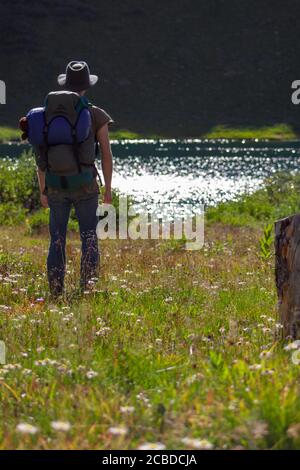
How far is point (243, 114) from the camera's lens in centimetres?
13088

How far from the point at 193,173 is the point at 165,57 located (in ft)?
339

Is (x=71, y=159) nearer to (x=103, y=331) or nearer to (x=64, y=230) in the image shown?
(x=64, y=230)

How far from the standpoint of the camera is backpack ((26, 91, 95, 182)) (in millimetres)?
→ 8266

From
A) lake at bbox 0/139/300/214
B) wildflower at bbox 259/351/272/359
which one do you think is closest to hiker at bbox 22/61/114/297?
wildflower at bbox 259/351/272/359

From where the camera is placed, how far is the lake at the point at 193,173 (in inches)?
1646

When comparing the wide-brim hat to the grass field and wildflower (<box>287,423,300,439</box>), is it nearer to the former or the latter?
wildflower (<box>287,423,300,439</box>)

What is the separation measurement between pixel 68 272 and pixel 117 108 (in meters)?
126

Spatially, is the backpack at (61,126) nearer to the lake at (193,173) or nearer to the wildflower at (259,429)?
the wildflower at (259,429)

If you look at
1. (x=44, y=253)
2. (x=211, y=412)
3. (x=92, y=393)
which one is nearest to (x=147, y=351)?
(x=92, y=393)

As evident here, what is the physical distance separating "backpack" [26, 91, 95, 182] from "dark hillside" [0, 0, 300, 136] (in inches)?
4480

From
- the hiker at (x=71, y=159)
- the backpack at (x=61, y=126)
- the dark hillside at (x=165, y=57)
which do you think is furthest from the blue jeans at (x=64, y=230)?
the dark hillside at (x=165, y=57)

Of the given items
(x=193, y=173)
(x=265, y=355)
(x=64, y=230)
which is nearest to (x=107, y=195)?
(x=64, y=230)
